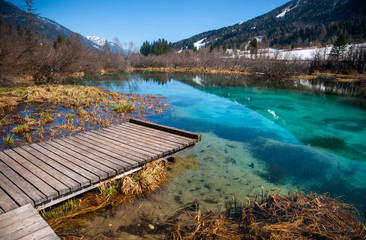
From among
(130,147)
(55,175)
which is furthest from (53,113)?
(55,175)

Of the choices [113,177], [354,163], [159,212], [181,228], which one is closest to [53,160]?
[113,177]

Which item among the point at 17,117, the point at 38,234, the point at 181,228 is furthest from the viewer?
the point at 17,117

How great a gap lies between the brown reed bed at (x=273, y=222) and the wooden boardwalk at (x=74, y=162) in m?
1.82

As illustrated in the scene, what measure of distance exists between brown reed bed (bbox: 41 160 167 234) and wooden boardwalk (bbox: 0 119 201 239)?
0.65 feet

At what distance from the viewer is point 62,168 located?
452cm

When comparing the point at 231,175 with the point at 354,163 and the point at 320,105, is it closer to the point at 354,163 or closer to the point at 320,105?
the point at 354,163

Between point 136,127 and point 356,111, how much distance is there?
663 inches

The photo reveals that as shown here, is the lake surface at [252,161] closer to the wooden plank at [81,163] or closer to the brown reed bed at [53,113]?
the wooden plank at [81,163]

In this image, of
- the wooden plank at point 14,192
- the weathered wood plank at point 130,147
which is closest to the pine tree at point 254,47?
the weathered wood plank at point 130,147

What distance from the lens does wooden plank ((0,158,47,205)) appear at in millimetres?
3525

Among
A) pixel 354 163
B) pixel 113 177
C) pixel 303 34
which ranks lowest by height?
pixel 354 163

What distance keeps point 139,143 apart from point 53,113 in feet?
23.9

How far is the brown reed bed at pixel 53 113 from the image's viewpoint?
314 inches

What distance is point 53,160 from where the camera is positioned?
16.0 feet
